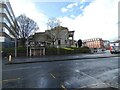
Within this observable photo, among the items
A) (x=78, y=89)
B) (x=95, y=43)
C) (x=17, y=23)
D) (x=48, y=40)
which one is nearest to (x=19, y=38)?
(x=17, y=23)

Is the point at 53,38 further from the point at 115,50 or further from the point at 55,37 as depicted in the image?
the point at 115,50

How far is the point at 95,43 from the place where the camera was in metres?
170

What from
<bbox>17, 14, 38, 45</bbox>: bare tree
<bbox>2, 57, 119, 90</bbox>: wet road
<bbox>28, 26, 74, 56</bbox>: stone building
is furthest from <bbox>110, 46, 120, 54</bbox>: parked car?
<bbox>2, 57, 119, 90</bbox>: wet road

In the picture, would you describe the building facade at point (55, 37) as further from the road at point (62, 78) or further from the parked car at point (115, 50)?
the road at point (62, 78)

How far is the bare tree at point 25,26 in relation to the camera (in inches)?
2557

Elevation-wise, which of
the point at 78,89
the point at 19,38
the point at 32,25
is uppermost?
the point at 32,25

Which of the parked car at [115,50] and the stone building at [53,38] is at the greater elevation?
the stone building at [53,38]

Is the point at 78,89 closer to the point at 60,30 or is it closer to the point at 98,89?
the point at 98,89

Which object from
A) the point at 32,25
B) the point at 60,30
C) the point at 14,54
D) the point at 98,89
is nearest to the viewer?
the point at 98,89

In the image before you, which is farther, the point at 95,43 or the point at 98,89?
the point at 95,43

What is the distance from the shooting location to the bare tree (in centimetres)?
6494

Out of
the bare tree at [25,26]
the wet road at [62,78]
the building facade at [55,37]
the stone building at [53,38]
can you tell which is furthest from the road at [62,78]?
the building facade at [55,37]

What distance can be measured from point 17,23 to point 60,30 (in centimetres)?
1607

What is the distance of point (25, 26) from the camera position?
65.2 m
